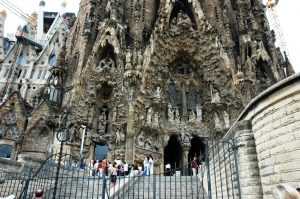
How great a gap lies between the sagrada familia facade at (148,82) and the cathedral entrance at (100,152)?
0.27 meters

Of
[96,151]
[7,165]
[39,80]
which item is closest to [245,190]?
[7,165]

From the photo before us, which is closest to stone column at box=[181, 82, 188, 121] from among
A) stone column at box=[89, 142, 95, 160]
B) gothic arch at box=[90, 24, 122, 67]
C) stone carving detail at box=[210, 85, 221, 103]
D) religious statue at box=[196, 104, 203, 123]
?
religious statue at box=[196, 104, 203, 123]

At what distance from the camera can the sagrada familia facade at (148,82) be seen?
16.2 m

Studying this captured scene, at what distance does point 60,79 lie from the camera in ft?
63.8

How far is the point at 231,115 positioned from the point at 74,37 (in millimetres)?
14438

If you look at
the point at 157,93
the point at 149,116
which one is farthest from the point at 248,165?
the point at 157,93

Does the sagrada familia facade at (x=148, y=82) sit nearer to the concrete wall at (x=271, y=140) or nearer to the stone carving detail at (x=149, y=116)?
the stone carving detail at (x=149, y=116)

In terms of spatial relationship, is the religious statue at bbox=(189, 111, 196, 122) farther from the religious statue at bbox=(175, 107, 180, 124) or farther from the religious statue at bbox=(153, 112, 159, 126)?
the religious statue at bbox=(153, 112, 159, 126)

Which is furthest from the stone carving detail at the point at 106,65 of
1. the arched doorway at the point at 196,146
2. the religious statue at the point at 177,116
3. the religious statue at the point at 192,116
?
the arched doorway at the point at 196,146

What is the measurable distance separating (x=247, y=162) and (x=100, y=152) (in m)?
12.1

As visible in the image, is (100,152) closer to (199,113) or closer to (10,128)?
(10,128)

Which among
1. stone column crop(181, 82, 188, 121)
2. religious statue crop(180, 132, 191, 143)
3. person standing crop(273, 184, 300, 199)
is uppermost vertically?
stone column crop(181, 82, 188, 121)

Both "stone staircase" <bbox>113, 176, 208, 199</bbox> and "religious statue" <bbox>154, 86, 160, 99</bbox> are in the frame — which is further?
"religious statue" <bbox>154, 86, 160, 99</bbox>

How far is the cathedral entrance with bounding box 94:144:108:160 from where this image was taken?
1603 centimetres
